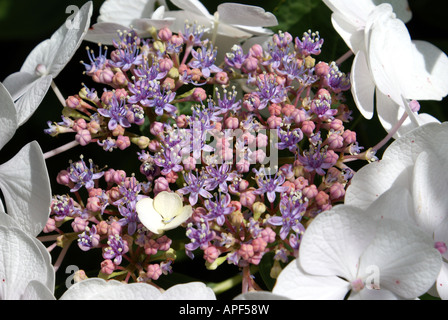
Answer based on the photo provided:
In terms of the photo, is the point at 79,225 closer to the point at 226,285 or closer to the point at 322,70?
the point at 226,285

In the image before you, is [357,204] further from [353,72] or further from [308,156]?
[353,72]

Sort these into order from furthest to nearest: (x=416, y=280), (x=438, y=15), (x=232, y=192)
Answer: (x=438, y=15) → (x=232, y=192) → (x=416, y=280)

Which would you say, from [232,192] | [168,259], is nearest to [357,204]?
[232,192]

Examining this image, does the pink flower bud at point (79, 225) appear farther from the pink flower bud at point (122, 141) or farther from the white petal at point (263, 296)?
the white petal at point (263, 296)

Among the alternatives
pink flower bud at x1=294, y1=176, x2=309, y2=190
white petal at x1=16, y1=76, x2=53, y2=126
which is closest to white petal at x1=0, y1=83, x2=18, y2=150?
white petal at x1=16, y1=76, x2=53, y2=126

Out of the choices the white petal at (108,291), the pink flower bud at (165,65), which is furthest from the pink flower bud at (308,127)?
the white petal at (108,291)

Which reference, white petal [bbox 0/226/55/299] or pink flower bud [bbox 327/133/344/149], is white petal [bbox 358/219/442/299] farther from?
white petal [bbox 0/226/55/299]
